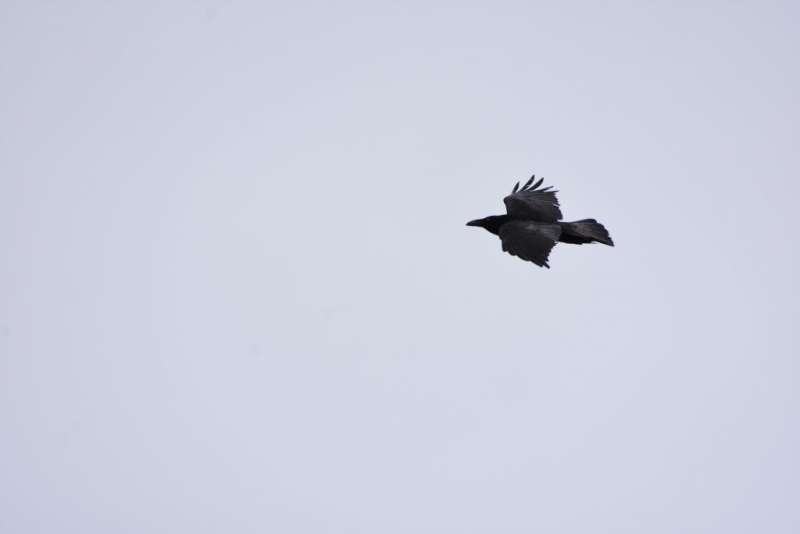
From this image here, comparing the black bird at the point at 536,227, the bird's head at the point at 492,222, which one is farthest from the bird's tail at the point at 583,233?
the bird's head at the point at 492,222

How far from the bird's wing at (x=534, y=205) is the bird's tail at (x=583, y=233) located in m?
0.31

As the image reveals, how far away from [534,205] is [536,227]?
0.88 metres

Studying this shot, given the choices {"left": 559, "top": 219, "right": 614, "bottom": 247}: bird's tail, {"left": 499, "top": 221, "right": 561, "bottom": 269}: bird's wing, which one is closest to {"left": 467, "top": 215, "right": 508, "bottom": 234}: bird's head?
{"left": 499, "top": 221, "right": 561, "bottom": 269}: bird's wing

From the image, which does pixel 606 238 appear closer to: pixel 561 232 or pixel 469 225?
pixel 561 232

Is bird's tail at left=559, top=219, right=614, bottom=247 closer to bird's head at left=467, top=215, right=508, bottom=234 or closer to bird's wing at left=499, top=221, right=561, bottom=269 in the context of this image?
bird's wing at left=499, top=221, right=561, bottom=269

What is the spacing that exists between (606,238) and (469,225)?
3.29m

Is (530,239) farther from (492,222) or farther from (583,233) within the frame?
(492,222)

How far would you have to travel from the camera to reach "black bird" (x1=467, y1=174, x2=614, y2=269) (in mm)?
23188

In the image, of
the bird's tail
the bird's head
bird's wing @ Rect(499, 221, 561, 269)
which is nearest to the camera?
bird's wing @ Rect(499, 221, 561, 269)

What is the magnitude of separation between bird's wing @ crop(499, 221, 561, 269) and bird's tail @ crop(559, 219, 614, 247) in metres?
0.45

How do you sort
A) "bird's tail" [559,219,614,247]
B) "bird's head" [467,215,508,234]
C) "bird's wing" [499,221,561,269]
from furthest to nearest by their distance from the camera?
1. "bird's head" [467,215,508,234]
2. "bird's tail" [559,219,614,247]
3. "bird's wing" [499,221,561,269]

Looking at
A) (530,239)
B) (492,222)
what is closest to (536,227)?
(530,239)

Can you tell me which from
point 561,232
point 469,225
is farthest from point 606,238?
point 469,225

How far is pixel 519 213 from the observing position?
2466cm
